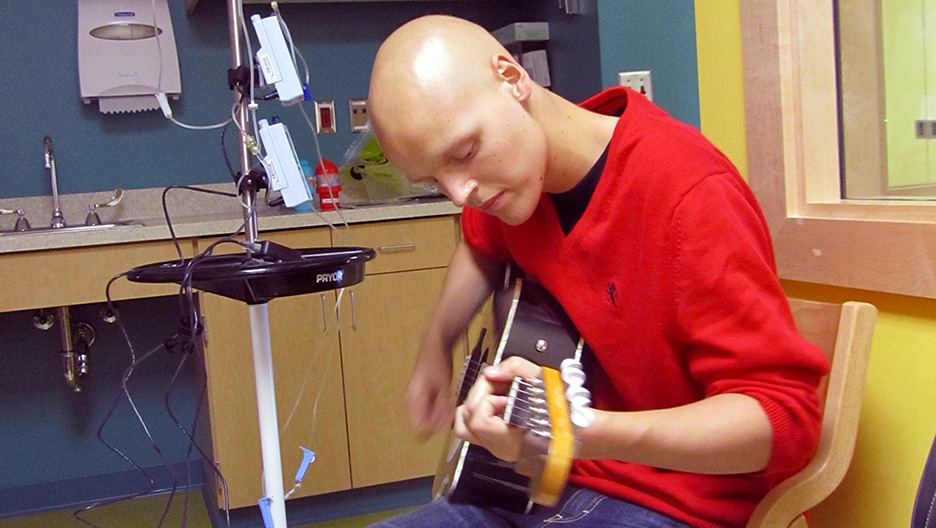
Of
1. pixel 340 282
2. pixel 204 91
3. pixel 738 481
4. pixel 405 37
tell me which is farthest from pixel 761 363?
pixel 204 91

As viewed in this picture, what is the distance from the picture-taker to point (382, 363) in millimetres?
2514

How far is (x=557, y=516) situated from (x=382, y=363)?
5.07 feet

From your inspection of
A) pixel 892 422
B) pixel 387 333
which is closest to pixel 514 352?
pixel 892 422

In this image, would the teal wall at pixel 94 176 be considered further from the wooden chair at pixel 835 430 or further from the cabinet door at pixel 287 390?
the wooden chair at pixel 835 430

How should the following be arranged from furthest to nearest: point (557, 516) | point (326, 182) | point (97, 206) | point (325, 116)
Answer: point (325, 116)
point (97, 206)
point (326, 182)
point (557, 516)

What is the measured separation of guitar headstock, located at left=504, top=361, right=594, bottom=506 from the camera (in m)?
0.66

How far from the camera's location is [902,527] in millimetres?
1183

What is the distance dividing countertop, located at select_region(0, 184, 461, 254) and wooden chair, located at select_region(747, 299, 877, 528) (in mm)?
1538

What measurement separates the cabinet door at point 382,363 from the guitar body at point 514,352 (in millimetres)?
1298

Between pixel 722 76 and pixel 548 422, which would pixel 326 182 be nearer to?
pixel 722 76

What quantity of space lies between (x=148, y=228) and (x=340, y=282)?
3.65ft

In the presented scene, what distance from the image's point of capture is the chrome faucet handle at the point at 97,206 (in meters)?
2.77

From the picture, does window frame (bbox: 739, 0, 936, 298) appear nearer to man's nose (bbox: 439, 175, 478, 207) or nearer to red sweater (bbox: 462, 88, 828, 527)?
red sweater (bbox: 462, 88, 828, 527)

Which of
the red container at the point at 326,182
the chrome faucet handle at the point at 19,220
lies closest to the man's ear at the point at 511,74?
the red container at the point at 326,182
